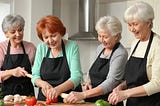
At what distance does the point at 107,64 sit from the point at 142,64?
13.2 inches

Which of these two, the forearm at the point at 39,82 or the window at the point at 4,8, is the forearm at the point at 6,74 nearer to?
the forearm at the point at 39,82

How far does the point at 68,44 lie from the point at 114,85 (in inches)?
15.4

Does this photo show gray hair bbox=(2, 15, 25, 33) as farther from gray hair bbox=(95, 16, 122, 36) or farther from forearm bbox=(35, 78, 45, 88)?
gray hair bbox=(95, 16, 122, 36)

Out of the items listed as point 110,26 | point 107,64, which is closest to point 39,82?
point 107,64

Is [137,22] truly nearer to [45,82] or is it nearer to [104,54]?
[104,54]

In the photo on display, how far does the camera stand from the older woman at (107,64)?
6.35ft

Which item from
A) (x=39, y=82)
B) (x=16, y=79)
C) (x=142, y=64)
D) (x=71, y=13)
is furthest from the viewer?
(x=71, y=13)

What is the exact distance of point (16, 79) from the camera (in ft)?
7.69

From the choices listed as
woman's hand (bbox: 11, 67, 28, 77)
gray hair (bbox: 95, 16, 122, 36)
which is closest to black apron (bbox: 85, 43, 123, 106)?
gray hair (bbox: 95, 16, 122, 36)

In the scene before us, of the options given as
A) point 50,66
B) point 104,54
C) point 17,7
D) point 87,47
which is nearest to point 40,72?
point 50,66

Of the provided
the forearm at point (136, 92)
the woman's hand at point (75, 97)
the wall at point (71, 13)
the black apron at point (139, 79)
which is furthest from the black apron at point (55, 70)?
the wall at point (71, 13)

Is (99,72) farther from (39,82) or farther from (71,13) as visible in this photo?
(71,13)

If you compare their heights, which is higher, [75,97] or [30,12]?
[30,12]

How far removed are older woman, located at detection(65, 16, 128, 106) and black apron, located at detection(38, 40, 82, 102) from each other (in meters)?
0.19
